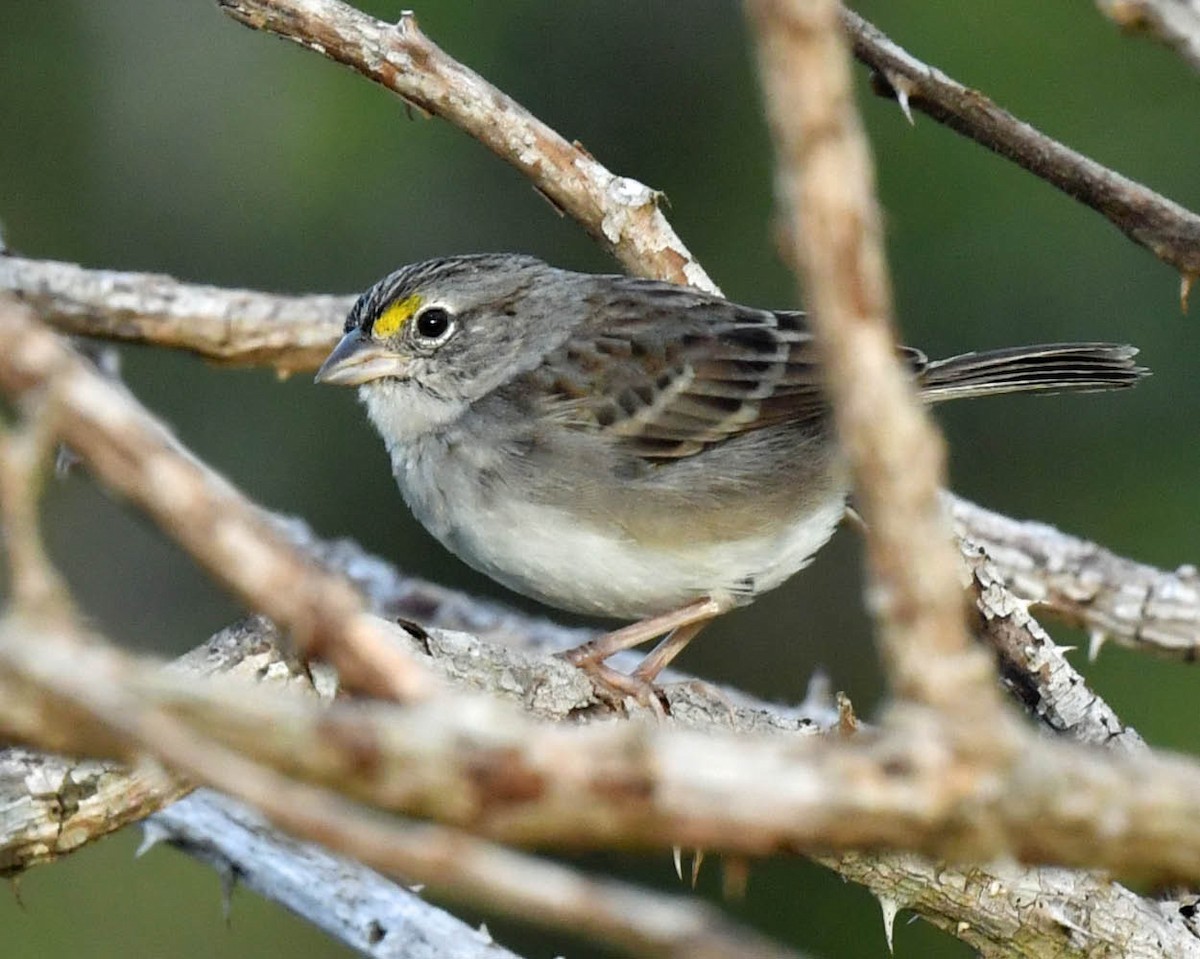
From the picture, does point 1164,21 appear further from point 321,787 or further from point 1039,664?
point 1039,664

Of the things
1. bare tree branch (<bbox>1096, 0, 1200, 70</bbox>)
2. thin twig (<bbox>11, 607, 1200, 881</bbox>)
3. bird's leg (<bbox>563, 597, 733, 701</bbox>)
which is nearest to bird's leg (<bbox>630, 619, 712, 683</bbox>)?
bird's leg (<bbox>563, 597, 733, 701</bbox>)

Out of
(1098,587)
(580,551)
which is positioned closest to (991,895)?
(580,551)

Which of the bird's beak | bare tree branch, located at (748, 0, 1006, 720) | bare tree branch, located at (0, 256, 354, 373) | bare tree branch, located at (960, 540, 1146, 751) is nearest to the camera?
bare tree branch, located at (748, 0, 1006, 720)

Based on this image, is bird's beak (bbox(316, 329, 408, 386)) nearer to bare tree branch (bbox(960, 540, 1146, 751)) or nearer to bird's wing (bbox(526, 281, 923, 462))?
bird's wing (bbox(526, 281, 923, 462))

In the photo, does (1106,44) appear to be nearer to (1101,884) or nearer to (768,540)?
(768,540)

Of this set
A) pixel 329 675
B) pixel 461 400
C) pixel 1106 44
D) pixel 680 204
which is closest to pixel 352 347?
pixel 461 400

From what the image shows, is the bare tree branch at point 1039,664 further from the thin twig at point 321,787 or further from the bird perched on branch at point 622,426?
the thin twig at point 321,787
